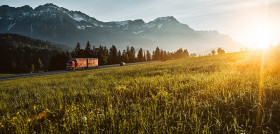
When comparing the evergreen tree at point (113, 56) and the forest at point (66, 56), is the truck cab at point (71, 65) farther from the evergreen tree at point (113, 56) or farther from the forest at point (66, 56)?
the evergreen tree at point (113, 56)

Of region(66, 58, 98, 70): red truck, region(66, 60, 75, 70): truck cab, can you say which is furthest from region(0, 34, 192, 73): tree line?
region(66, 60, 75, 70): truck cab

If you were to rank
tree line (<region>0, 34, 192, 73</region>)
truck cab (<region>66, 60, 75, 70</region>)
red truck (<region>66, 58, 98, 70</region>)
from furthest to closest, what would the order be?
1. tree line (<region>0, 34, 192, 73</region>)
2. red truck (<region>66, 58, 98, 70</region>)
3. truck cab (<region>66, 60, 75, 70</region>)

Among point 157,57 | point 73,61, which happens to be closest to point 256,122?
point 73,61

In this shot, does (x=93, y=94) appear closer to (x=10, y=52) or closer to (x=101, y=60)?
(x=101, y=60)

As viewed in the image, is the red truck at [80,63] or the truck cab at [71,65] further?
the red truck at [80,63]

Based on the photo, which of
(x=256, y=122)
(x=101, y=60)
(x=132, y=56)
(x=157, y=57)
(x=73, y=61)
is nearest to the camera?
(x=256, y=122)

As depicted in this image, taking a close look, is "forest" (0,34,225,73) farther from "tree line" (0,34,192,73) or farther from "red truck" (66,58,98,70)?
"red truck" (66,58,98,70)

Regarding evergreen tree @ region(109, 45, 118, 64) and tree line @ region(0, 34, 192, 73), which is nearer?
tree line @ region(0, 34, 192, 73)

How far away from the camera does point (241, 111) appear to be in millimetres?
2916

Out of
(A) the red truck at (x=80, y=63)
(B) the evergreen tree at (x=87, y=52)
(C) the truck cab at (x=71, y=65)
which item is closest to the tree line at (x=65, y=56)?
(B) the evergreen tree at (x=87, y=52)

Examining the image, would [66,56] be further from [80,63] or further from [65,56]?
[80,63]

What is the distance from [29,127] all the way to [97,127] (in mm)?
1641

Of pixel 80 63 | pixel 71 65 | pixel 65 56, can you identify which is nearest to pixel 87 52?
pixel 65 56

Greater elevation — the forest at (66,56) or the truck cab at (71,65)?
the forest at (66,56)
